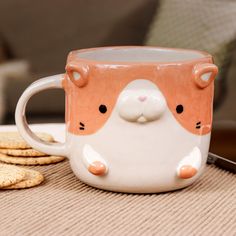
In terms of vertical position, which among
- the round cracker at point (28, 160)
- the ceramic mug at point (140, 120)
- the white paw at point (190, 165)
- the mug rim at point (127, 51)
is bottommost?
the round cracker at point (28, 160)

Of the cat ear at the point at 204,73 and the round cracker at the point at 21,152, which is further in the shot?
the round cracker at the point at 21,152

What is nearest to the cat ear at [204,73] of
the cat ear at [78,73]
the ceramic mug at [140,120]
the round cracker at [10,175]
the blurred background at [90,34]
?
the ceramic mug at [140,120]

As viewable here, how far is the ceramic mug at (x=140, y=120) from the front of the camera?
1.67 ft

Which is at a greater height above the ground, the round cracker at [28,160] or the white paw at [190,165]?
the white paw at [190,165]

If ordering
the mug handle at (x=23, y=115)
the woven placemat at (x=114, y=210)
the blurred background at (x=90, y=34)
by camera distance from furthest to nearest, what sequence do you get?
the blurred background at (x=90, y=34), the mug handle at (x=23, y=115), the woven placemat at (x=114, y=210)

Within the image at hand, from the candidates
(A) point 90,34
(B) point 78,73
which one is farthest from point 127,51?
(A) point 90,34

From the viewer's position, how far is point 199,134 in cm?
54

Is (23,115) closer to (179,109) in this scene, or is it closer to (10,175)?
(10,175)

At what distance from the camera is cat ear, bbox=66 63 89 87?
521mm

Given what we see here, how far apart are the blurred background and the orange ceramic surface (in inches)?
35.7

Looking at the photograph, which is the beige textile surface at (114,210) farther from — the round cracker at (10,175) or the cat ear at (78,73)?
the cat ear at (78,73)

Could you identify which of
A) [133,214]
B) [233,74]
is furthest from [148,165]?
[233,74]

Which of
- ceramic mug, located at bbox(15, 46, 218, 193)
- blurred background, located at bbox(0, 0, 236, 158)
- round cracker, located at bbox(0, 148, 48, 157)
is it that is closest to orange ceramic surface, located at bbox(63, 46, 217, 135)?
ceramic mug, located at bbox(15, 46, 218, 193)

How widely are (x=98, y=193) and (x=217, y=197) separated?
0.13 m
